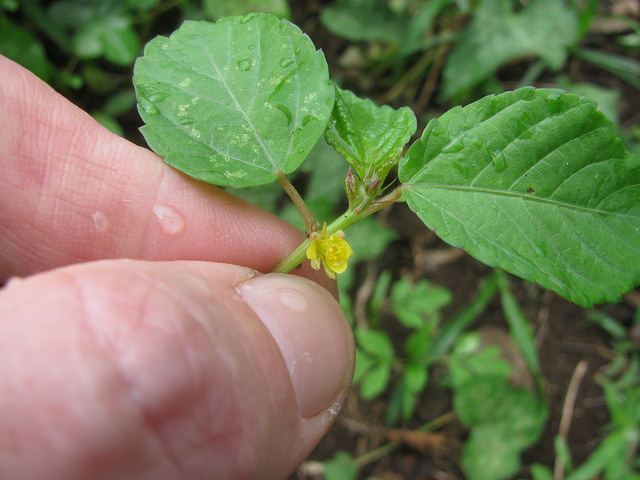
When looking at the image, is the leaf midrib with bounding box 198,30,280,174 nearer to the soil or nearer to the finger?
the finger

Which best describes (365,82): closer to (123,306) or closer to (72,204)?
(72,204)

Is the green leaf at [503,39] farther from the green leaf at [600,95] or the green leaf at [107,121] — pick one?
the green leaf at [107,121]

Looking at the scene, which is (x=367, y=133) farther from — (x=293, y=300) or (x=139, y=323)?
(x=139, y=323)

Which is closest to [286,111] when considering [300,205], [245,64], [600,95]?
[245,64]

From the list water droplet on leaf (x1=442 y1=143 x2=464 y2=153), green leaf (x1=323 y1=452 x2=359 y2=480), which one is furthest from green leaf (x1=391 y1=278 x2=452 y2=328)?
water droplet on leaf (x1=442 y1=143 x2=464 y2=153)

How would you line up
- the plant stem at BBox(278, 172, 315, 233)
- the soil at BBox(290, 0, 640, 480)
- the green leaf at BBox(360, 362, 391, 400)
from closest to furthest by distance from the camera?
the plant stem at BBox(278, 172, 315, 233) < the green leaf at BBox(360, 362, 391, 400) < the soil at BBox(290, 0, 640, 480)

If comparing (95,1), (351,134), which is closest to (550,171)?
(351,134)

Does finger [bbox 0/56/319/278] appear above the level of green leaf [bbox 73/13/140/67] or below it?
below
